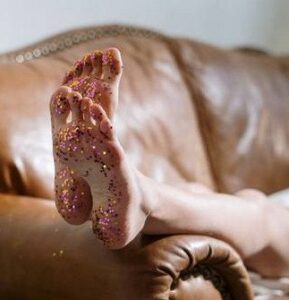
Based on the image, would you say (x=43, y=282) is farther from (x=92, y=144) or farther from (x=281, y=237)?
(x=281, y=237)

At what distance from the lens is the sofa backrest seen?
4.73 ft

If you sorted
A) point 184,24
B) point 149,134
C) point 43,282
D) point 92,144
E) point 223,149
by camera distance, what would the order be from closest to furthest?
point 92,144
point 43,282
point 149,134
point 223,149
point 184,24

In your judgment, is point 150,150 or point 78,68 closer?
point 78,68

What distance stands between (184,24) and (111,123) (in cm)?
131

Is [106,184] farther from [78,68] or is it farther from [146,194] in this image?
[78,68]

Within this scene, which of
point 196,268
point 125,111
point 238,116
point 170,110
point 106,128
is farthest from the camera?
point 238,116

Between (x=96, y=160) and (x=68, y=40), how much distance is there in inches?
32.5

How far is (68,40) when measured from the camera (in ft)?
5.66

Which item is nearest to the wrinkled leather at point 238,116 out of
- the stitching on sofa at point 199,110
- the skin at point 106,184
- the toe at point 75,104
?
the stitching on sofa at point 199,110

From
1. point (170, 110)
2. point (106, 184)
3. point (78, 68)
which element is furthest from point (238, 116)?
point (106, 184)

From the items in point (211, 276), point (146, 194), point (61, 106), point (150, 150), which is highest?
point (61, 106)

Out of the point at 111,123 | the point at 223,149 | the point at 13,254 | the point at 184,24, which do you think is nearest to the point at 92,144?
the point at 111,123

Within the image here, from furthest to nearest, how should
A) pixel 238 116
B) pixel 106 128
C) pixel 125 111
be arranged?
pixel 238 116, pixel 125 111, pixel 106 128

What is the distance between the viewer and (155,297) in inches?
38.7
